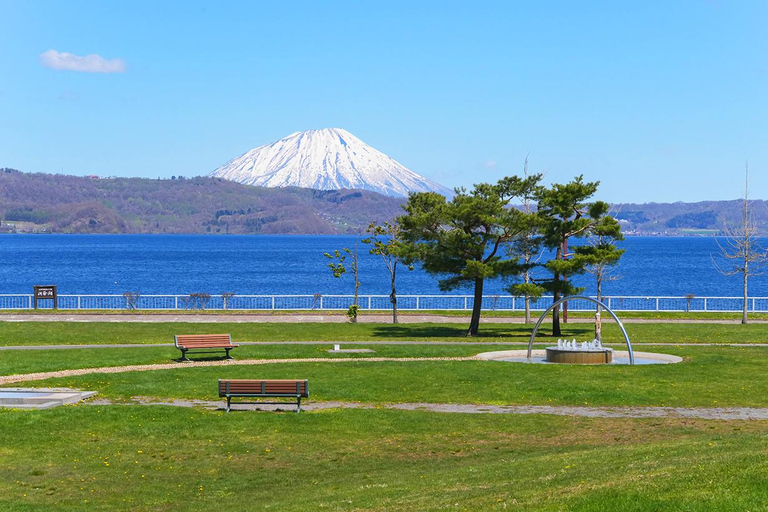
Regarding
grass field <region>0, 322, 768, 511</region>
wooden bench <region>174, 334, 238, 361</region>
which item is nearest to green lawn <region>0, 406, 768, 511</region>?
grass field <region>0, 322, 768, 511</region>

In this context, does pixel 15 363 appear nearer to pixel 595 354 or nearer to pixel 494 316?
pixel 595 354

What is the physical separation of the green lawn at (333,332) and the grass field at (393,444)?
18.2 ft

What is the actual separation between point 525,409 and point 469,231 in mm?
20597

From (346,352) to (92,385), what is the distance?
9526 millimetres

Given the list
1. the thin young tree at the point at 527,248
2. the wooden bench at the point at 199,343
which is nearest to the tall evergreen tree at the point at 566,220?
the thin young tree at the point at 527,248

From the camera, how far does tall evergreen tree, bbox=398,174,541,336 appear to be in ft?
131

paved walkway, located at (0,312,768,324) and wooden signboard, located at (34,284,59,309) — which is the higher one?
wooden signboard, located at (34,284,59,309)

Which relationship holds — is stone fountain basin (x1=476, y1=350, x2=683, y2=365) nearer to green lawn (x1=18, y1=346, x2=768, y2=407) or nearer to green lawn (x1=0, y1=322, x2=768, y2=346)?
green lawn (x1=18, y1=346, x2=768, y2=407)

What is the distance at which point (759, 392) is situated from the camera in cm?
2323

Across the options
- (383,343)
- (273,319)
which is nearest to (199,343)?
(383,343)

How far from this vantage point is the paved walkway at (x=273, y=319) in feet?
146

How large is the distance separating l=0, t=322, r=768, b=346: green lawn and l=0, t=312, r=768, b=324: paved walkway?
231cm

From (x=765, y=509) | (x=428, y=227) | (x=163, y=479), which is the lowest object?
(x=163, y=479)

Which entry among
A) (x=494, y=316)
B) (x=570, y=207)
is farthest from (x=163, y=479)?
(x=494, y=316)
